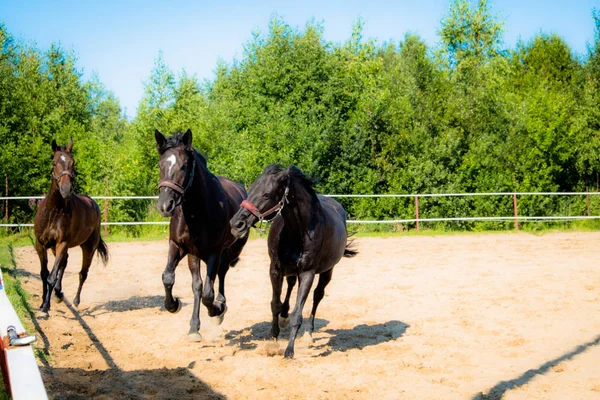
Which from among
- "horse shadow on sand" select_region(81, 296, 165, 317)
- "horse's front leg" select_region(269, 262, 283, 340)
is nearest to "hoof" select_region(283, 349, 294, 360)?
"horse's front leg" select_region(269, 262, 283, 340)

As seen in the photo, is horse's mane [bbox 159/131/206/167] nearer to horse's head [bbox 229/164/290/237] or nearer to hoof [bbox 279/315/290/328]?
horse's head [bbox 229/164/290/237]

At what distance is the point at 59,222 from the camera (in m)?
8.44

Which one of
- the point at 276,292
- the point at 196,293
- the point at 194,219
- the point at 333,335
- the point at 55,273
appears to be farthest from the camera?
the point at 55,273

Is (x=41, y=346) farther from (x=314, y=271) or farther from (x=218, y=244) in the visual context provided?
(x=314, y=271)

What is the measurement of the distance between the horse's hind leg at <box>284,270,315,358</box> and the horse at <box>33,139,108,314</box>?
12.5ft

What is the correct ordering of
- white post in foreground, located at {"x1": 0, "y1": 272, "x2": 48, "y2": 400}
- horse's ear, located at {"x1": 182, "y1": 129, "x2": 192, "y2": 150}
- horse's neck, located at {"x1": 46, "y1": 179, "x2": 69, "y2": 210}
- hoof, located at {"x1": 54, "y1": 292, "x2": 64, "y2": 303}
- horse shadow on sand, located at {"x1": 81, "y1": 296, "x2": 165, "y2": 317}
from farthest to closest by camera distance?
horse shadow on sand, located at {"x1": 81, "y1": 296, "x2": 165, "y2": 317} < hoof, located at {"x1": 54, "y1": 292, "x2": 64, "y2": 303} < horse's neck, located at {"x1": 46, "y1": 179, "x2": 69, "y2": 210} < horse's ear, located at {"x1": 182, "y1": 129, "x2": 192, "y2": 150} < white post in foreground, located at {"x1": 0, "y1": 272, "x2": 48, "y2": 400}

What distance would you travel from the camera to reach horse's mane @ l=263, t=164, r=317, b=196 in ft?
19.6

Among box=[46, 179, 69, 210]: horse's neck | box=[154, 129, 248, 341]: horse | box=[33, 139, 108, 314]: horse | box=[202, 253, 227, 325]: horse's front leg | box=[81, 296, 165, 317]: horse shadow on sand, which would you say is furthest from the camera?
box=[81, 296, 165, 317]: horse shadow on sand

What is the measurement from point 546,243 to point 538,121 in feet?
32.6

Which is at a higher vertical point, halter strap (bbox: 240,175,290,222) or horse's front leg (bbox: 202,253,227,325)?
halter strap (bbox: 240,175,290,222)

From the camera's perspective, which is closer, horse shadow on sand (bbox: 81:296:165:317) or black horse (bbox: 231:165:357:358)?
black horse (bbox: 231:165:357:358)

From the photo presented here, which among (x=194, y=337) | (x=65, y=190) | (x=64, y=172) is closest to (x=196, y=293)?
(x=194, y=337)

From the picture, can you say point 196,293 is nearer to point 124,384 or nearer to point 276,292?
point 276,292

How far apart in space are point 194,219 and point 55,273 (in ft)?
9.80
